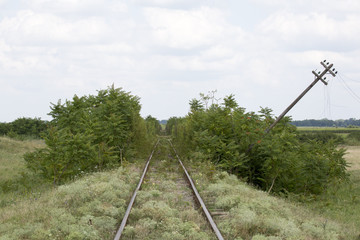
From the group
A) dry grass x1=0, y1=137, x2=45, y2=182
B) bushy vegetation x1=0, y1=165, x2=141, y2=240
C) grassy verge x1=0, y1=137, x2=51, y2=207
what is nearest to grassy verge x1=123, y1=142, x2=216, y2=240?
bushy vegetation x1=0, y1=165, x2=141, y2=240

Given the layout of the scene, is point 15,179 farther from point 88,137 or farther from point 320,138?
point 320,138

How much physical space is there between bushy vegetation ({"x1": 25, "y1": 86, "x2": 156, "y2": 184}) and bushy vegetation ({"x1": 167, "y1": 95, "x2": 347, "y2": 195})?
546 cm

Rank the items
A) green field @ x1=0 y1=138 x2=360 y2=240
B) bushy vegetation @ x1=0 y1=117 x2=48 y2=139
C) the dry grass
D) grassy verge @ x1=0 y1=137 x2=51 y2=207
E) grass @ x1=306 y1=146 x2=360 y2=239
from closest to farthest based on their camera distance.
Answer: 1. green field @ x1=0 y1=138 x2=360 y2=240
2. grass @ x1=306 y1=146 x2=360 y2=239
3. grassy verge @ x1=0 y1=137 x2=51 y2=207
4. the dry grass
5. bushy vegetation @ x1=0 y1=117 x2=48 y2=139

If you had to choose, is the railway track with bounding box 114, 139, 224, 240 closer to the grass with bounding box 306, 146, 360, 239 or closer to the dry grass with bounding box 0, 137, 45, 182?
the grass with bounding box 306, 146, 360, 239

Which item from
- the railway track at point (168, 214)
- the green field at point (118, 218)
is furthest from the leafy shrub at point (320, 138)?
the railway track at point (168, 214)

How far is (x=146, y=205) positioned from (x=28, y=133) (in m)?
60.7

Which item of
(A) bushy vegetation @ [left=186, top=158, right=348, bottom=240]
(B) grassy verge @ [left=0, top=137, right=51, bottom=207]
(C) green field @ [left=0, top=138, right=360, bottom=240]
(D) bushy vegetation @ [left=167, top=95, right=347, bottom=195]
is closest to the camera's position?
(C) green field @ [left=0, top=138, right=360, bottom=240]

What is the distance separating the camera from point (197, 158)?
20250mm

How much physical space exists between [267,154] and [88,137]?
9377 millimetres

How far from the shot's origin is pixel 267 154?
58.0ft

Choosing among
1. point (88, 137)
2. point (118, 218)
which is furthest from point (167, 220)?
point (88, 137)

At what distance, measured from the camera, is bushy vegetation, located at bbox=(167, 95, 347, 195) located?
16.9 meters

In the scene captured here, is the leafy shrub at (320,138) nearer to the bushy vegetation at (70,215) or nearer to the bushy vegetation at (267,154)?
the bushy vegetation at (267,154)

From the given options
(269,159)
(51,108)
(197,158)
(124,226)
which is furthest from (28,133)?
(124,226)
